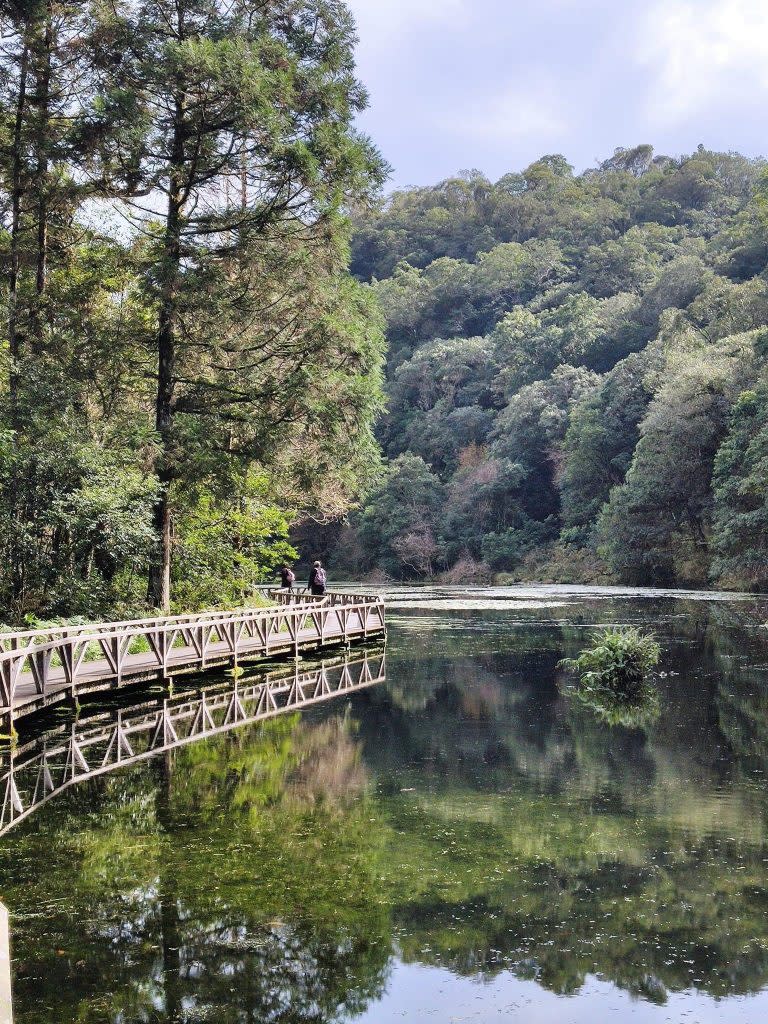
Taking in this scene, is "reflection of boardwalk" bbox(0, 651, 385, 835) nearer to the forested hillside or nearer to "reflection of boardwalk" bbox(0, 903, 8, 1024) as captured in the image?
"reflection of boardwalk" bbox(0, 903, 8, 1024)

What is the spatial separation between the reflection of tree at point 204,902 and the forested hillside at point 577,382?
1903 centimetres

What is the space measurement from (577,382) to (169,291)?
53.7 metres

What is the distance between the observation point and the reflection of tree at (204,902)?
6.88 m

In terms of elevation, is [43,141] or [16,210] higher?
[43,141]

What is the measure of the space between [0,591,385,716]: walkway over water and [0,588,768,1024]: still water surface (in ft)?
9.12

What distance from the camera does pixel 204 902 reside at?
8547mm

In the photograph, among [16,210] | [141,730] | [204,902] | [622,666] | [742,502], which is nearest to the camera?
[204,902]

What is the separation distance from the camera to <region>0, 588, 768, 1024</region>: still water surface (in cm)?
698

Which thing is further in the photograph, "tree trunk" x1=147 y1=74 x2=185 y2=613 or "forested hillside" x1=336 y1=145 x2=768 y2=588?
"forested hillside" x1=336 y1=145 x2=768 y2=588

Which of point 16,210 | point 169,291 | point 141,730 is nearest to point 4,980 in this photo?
point 141,730

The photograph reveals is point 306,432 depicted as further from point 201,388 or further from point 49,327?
point 49,327

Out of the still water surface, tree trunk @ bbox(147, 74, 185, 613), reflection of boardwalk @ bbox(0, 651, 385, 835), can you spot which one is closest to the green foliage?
reflection of boardwalk @ bbox(0, 651, 385, 835)

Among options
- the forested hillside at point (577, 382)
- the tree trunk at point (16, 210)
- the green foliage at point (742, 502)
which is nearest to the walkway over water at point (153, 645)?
the tree trunk at point (16, 210)

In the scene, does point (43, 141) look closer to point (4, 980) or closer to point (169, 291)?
point (169, 291)
